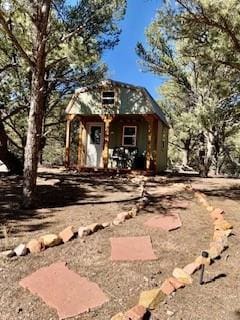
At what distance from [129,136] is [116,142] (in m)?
0.64

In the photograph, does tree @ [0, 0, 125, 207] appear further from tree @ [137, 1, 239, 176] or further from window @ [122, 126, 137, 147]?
tree @ [137, 1, 239, 176]

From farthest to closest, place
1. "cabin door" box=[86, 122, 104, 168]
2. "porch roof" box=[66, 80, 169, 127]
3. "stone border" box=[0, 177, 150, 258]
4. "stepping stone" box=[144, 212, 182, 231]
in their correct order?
"cabin door" box=[86, 122, 104, 168], "porch roof" box=[66, 80, 169, 127], "stepping stone" box=[144, 212, 182, 231], "stone border" box=[0, 177, 150, 258]

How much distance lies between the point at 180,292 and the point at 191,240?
5.43 ft

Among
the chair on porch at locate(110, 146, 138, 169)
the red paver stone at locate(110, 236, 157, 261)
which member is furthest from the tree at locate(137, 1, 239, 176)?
the red paver stone at locate(110, 236, 157, 261)

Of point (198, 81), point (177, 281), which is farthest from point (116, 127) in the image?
point (177, 281)

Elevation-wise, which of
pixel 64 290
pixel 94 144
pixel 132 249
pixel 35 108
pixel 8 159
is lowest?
pixel 64 290

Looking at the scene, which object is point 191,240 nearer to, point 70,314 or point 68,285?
point 68,285

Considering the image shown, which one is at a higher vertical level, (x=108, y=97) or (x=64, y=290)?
(x=108, y=97)

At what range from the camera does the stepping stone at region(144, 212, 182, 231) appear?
20.6 feet

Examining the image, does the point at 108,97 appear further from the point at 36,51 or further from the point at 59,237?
the point at 59,237

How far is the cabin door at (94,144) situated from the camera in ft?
57.1

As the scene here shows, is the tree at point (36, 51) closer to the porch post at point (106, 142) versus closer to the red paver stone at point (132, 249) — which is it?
the red paver stone at point (132, 249)

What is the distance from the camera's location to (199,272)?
15.2ft

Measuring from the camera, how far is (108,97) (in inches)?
653
